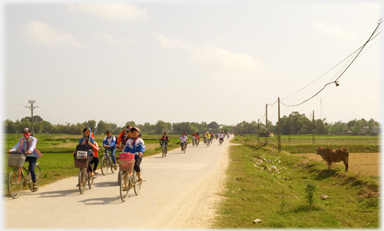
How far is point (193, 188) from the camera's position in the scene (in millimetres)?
11062

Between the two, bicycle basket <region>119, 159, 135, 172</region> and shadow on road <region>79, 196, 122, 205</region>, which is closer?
shadow on road <region>79, 196, 122, 205</region>

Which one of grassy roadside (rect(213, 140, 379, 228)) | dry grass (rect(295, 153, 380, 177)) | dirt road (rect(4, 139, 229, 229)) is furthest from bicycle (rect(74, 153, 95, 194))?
dry grass (rect(295, 153, 380, 177))

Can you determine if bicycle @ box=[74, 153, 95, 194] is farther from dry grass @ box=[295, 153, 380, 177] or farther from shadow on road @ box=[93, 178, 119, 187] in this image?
dry grass @ box=[295, 153, 380, 177]

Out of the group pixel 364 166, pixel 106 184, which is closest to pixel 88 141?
pixel 106 184

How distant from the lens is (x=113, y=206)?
818 centimetres

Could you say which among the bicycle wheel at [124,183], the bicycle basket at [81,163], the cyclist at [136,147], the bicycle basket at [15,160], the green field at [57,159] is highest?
the cyclist at [136,147]

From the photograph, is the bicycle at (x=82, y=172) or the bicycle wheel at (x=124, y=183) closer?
the bicycle wheel at (x=124, y=183)

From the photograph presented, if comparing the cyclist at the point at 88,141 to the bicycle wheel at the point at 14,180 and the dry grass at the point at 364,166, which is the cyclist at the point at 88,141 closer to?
the bicycle wheel at the point at 14,180

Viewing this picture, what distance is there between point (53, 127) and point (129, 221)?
14799 cm

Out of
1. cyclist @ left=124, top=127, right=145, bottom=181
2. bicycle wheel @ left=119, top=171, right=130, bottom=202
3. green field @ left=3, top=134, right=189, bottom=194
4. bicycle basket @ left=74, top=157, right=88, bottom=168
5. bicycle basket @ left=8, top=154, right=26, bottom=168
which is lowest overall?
green field @ left=3, top=134, right=189, bottom=194

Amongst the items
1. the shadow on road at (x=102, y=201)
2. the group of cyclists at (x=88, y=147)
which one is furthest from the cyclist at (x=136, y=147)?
the shadow on road at (x=102, y=201)

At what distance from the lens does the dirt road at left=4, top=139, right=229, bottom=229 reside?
22.0 feet

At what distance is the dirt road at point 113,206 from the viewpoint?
6703mm

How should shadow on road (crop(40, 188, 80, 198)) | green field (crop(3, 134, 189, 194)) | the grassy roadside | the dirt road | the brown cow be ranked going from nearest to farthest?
1. the dirt road
2. the grassy roadside
3. shadow on road (crop(40, 188, 80, 198))
4. green field (crop(3, 134, 189, 194))
5. the brown cow
